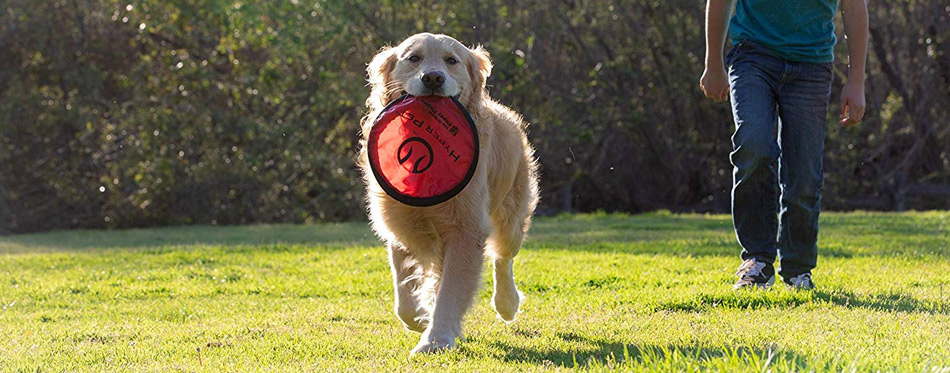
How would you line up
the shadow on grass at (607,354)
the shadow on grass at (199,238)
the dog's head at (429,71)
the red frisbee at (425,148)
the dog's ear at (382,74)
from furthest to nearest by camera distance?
the shadow on grass at (199,238)
the dog's ear at (382,74)
the dog's head at (429,71)
the red frisbee at (425,148)
the shadow on grass at (607,354)

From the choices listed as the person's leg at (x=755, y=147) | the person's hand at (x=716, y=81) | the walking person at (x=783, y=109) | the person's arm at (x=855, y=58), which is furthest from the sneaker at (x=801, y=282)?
the person's hand at (x=716, y=81)

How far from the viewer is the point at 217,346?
13.1 ft

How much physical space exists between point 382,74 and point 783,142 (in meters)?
2.08

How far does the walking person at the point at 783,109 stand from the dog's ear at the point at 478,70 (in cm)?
134

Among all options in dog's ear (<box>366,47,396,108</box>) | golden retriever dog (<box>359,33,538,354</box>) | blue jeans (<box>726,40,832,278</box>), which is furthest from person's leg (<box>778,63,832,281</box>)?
dog's ear (<box>366,47,396,108</box>)

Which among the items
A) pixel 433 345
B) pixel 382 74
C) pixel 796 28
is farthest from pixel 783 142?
pixel 433 345

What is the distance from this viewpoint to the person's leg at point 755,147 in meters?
4.94

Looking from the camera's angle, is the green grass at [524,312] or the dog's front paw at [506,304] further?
the dog's front paw at [506,304]

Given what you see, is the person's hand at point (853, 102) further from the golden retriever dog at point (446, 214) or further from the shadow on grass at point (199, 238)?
the shadow on grass at point (199, 238)

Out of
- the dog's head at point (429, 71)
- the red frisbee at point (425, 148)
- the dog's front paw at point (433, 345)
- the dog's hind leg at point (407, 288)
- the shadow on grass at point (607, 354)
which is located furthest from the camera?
the dog's hind leg at point (407, 288)

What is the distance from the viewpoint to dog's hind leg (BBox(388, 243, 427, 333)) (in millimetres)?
4371

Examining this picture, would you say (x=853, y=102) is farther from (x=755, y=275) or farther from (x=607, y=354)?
(x=607, y=354)

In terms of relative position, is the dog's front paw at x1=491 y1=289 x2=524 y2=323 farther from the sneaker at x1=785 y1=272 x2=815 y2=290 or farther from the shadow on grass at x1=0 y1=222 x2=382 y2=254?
the shadow on grass at x1=0 y1=222 x2=382 y2=254

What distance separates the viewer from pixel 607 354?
11.8ft
